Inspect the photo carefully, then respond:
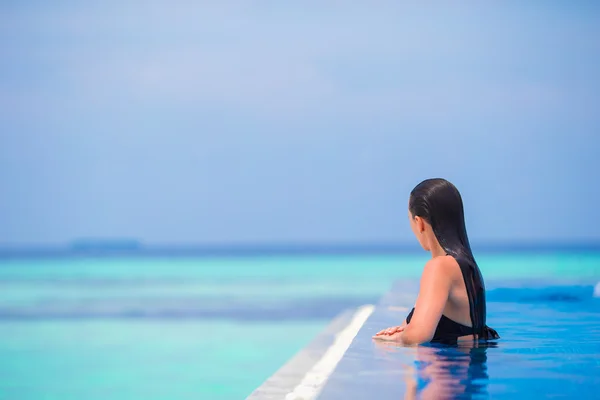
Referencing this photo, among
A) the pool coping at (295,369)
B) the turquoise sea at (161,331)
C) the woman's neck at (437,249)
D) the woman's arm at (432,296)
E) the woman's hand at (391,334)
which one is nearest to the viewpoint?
the woman's arm at (432,296)

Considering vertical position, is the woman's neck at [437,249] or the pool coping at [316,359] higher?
the woman's neck at [437,249]

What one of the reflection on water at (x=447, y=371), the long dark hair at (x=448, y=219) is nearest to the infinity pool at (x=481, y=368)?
the reflection on water at (x=447, y=371)

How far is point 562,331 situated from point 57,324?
5.53 meters

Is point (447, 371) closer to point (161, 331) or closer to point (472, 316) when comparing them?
point (472, 316)

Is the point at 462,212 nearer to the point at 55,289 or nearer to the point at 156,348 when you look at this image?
the point at 156,348

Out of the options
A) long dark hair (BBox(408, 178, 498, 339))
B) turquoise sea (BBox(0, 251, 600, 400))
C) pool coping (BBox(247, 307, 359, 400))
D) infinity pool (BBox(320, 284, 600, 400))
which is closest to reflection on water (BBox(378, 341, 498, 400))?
infinity pool (BBox(320, 284, 600, 400))

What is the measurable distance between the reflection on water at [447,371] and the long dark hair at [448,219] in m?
0.15

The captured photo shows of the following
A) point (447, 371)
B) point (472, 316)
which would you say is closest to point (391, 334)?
point (472, 316)

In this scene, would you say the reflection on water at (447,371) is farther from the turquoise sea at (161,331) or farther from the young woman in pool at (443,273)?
the turquoise sea at (161,331)

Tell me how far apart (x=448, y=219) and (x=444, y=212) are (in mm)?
29

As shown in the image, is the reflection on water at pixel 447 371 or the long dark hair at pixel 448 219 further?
the long dark hair at pixel 448 219

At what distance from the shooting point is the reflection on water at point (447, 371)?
5.75 feet

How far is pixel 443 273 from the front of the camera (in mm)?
2148

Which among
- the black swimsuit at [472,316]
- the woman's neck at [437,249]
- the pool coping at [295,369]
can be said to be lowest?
the pool coping at [295,369]
